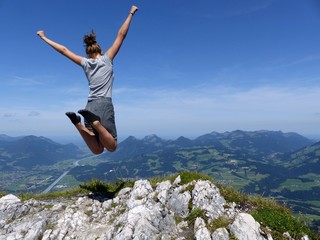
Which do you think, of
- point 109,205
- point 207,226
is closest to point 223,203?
point 207,226

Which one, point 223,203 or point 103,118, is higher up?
point 103,118

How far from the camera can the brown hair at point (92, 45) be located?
944cm

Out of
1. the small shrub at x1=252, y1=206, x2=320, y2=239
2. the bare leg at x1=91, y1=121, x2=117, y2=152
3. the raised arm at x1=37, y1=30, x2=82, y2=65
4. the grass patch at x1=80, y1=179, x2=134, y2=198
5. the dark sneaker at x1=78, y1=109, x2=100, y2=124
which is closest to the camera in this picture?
the dark sneaker at x1=78, y1=109, x2=100, y2=124

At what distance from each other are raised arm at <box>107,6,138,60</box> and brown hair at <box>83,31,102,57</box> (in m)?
0.50

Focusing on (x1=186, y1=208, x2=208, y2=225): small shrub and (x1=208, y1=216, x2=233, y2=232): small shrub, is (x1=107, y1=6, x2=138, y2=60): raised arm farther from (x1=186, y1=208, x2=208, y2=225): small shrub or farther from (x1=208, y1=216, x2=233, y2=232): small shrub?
(x1=208, y1=216, x2=233, y2=232): small shrub

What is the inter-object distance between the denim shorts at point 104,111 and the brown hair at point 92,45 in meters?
1.73

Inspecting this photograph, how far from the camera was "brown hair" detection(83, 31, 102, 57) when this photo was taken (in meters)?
9.44

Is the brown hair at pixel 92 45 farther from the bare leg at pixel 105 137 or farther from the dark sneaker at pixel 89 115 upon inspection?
the bare leg at pixel 105 137

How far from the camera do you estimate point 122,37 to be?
9102 millimetres

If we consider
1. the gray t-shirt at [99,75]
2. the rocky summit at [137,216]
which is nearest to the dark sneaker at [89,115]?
the gray t-shirt at [99,75]

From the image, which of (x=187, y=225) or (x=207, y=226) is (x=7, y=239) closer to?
(x=187, y=225)

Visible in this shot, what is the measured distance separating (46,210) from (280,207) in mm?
10092

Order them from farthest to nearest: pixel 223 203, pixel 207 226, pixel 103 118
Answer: pixel 223 203 < pixel 207 226 < pixel 103 118

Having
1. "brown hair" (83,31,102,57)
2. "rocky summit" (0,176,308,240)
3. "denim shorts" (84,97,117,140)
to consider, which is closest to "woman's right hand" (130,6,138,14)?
"brown hair" (83,31,102,57)
